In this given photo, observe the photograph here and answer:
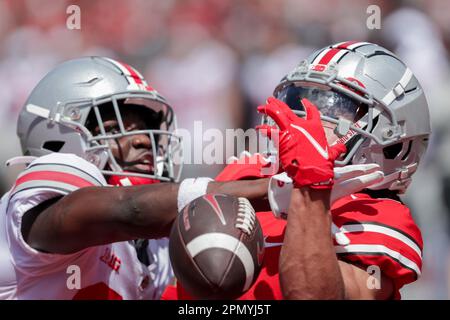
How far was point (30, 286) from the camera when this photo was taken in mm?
2928

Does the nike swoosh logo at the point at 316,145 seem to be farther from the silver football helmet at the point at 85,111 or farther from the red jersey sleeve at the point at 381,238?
the silver football helmet at the point at 85,111

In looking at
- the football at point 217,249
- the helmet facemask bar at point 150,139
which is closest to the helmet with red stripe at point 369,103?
the football at point 217,249

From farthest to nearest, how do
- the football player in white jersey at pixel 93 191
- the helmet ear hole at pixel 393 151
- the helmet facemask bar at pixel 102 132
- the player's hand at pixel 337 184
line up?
the helmet facemask bar at pixel 102 132 < the helmet ear hole at pixel 393 151 < the football player in white jersey at pixel 93 191 < the player's hand at pixel 337 184

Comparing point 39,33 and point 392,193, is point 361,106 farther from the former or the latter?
point 39,33

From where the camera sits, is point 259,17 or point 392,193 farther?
point 259,17

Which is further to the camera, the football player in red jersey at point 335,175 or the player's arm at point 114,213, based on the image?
the player's arm at point 114,213

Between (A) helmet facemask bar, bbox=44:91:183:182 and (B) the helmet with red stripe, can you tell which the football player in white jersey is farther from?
(B) the helmet with red stripe

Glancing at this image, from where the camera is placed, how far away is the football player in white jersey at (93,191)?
8.25 feet

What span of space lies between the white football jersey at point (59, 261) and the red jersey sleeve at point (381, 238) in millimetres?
903

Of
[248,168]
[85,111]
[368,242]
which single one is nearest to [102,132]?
[85,111]

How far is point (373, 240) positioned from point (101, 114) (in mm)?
1407

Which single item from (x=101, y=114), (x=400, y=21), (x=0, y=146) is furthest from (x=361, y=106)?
(x=0, y=146)

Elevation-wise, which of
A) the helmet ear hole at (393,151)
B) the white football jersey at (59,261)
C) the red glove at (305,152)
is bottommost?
the white football jersey at (59,261)

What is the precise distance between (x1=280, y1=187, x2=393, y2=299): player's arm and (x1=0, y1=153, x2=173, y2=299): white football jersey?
0.82 metres
